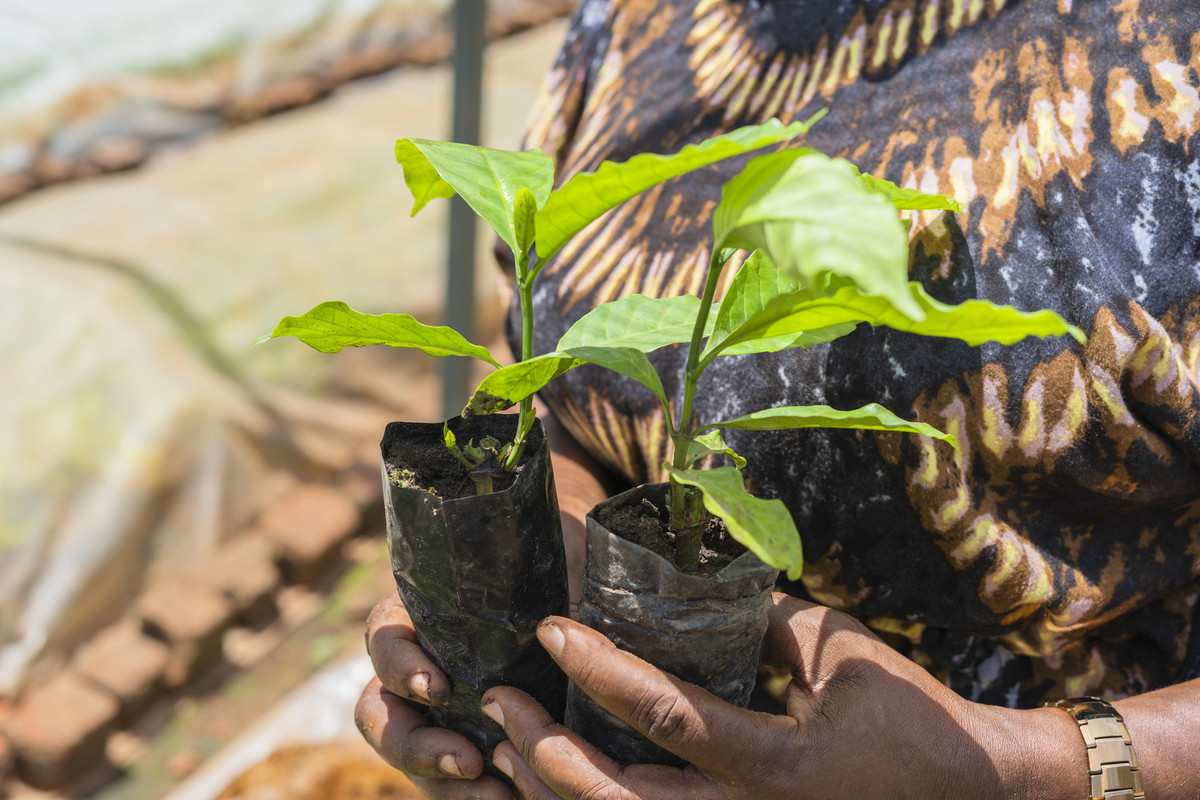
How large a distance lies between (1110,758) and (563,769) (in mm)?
339

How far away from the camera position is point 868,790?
1.95ft

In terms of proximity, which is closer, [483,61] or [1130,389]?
[1130,389]

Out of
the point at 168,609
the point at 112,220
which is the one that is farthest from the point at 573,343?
the point at 112,220

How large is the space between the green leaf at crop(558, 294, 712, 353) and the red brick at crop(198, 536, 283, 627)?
146 centimetres

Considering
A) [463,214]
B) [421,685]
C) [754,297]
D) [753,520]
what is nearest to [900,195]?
[754,297]

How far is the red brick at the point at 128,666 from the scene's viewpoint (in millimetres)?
1654

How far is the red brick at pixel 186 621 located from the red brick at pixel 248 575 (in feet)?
0.07

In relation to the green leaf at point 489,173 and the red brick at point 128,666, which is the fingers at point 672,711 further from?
the red brick at point 128,666

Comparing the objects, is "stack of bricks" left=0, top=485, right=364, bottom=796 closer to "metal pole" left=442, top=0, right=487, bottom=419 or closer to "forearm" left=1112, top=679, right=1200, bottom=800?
"metal pole" left=442, top=0, right=487, bottom=419

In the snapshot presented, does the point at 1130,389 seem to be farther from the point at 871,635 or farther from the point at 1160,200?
the point at 871,635

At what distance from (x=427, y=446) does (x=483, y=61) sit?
0.92 metres

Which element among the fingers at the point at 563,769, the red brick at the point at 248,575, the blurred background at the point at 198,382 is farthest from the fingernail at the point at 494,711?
A: the red brick at the point at 248,575

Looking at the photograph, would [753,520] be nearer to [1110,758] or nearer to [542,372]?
[542,372]

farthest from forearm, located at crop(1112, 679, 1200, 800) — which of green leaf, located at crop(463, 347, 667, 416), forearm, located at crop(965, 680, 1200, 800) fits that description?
green leaf, located at crop(463, 347, 667, 416)
